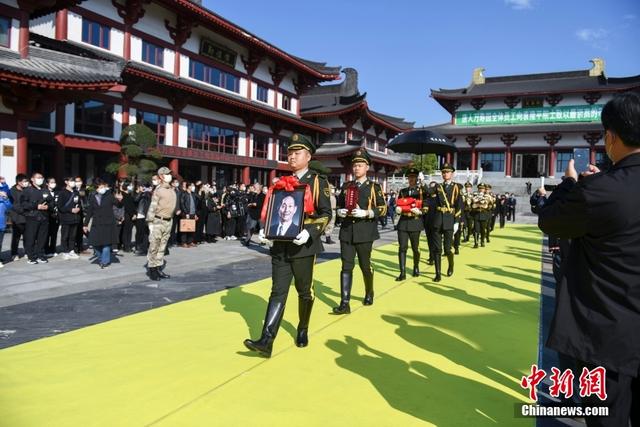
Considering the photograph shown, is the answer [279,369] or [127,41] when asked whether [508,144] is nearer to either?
[127,41]

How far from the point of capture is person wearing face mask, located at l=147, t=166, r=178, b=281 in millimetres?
6992

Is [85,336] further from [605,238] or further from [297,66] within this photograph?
[297,66]

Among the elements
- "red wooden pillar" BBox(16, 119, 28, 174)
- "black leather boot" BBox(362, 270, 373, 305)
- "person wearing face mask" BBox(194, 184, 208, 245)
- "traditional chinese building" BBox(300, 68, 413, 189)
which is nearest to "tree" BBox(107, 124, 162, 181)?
"red wooden pillar" BBox(16, 119, 28, 174)

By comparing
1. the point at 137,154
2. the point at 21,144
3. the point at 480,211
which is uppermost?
the point at 137,154

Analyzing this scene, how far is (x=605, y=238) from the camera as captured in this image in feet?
6.21

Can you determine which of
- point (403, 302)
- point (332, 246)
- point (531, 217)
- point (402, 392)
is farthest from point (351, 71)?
point (402, 392)

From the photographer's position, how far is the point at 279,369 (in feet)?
11.8

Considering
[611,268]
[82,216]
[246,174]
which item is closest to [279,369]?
[611,268]

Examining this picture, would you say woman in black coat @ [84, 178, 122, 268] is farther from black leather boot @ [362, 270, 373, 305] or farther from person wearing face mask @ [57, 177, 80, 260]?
black leather boot @ [362, 270, 373, 305]

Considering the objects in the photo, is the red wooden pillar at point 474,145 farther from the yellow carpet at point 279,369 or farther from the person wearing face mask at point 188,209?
the yellow carpet at point 279,369

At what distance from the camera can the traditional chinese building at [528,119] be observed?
3575 centimetres

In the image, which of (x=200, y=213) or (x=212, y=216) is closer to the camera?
(x=200, y=213)

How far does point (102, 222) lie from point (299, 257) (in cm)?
568

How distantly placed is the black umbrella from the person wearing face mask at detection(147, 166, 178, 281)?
17.4ft
